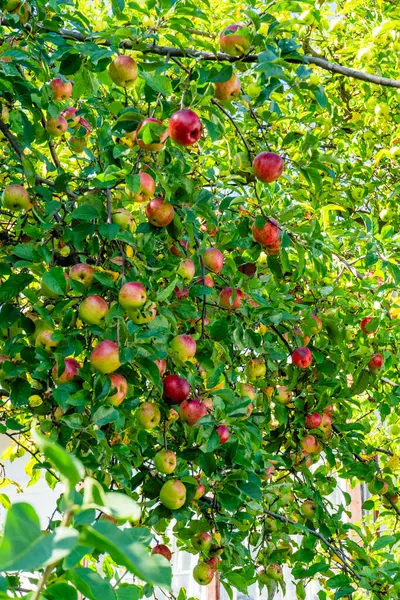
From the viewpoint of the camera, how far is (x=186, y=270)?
82.3 inches

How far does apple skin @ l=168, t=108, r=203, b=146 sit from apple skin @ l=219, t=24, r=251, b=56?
10.8 inches

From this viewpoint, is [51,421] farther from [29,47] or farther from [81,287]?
[29,47]

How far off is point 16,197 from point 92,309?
1.75ft

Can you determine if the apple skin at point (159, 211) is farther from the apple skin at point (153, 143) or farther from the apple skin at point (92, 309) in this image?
the apple skin at point (92, 309)

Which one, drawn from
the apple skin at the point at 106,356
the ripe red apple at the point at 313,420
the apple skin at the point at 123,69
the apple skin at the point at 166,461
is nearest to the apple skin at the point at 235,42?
the apple skin at the point at 123,69

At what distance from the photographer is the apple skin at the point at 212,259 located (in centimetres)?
233


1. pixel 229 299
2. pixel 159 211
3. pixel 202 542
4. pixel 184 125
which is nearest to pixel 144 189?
pixel 159 211

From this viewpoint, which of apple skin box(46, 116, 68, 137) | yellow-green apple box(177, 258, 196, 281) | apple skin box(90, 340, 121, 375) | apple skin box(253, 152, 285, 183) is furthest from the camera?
apple skin box(46, 116, 68, 137)

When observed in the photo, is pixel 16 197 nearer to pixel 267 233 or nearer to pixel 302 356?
pixel 267 233

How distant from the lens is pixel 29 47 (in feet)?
6.90

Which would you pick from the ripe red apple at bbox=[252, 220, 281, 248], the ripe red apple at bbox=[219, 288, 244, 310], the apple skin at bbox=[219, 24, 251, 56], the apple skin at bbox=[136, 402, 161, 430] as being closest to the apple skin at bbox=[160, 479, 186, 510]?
the apple skin at bbox=[136, 402, 161, 430]

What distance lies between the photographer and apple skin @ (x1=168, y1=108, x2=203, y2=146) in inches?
72.8

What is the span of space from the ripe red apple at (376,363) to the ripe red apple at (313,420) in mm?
335

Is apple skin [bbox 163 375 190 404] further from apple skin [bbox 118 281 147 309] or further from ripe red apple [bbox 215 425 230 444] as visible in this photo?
apple skin [bbox 118 281 147 309]
